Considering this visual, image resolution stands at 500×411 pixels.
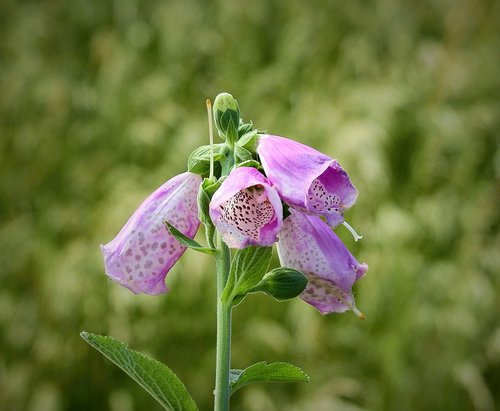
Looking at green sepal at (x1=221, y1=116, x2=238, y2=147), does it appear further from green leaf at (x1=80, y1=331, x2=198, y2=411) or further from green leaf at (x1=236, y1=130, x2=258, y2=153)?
green leaf at (x1=80, y1=331, x2=198, y2=411)

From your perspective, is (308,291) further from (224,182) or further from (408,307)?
(408,307)

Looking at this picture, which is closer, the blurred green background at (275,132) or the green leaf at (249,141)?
the green leaf at (249,141)

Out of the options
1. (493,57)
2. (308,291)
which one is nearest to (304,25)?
(493,57)

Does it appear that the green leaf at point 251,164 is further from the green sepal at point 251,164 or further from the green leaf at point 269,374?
the green leaf at point 269,374

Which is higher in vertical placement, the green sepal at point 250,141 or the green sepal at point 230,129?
the green sepal at point 230,129

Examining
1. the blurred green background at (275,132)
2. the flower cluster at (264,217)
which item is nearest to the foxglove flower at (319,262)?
the flower cluster at (264,217)
